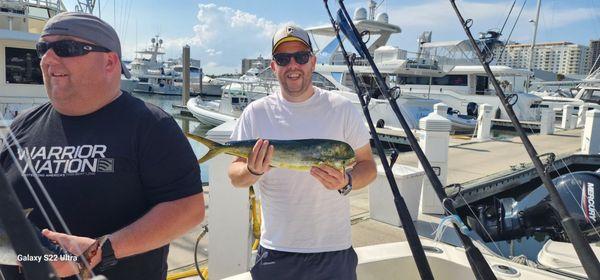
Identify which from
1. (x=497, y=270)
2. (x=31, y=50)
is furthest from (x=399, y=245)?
(x=31, y=50)

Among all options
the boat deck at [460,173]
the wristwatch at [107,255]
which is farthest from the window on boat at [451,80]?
the wristwatch at [107,255]

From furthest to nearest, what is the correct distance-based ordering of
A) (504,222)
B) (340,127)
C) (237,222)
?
1. (504,222)
2. (237,222)
3. (340,127)

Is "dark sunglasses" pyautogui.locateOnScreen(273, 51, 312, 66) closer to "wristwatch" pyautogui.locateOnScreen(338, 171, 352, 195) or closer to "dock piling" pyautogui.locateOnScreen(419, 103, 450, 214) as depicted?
"wristwatch" pyautogui.locateOnScreen(338, 171, 352, 195)

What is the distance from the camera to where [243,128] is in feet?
7.52

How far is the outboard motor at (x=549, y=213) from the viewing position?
467 cm

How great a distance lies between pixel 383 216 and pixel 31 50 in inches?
510

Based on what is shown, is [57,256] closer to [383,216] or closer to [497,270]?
[497,270]

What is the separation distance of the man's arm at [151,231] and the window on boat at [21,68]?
1353 centimetres

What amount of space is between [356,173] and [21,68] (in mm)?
14608

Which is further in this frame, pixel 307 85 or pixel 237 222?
pixel 237 222

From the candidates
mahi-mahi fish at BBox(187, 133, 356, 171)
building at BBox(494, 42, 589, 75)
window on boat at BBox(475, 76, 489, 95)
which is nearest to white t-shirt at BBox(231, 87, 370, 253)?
mahi-mahi fish at BBox(187, 133, 356, 171)

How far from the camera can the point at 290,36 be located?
7.26 ft

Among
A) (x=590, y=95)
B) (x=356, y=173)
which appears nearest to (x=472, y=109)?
(x=590, y=95)

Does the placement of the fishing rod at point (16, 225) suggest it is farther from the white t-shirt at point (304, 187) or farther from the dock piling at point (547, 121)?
the dock piling at point (547, 121)
